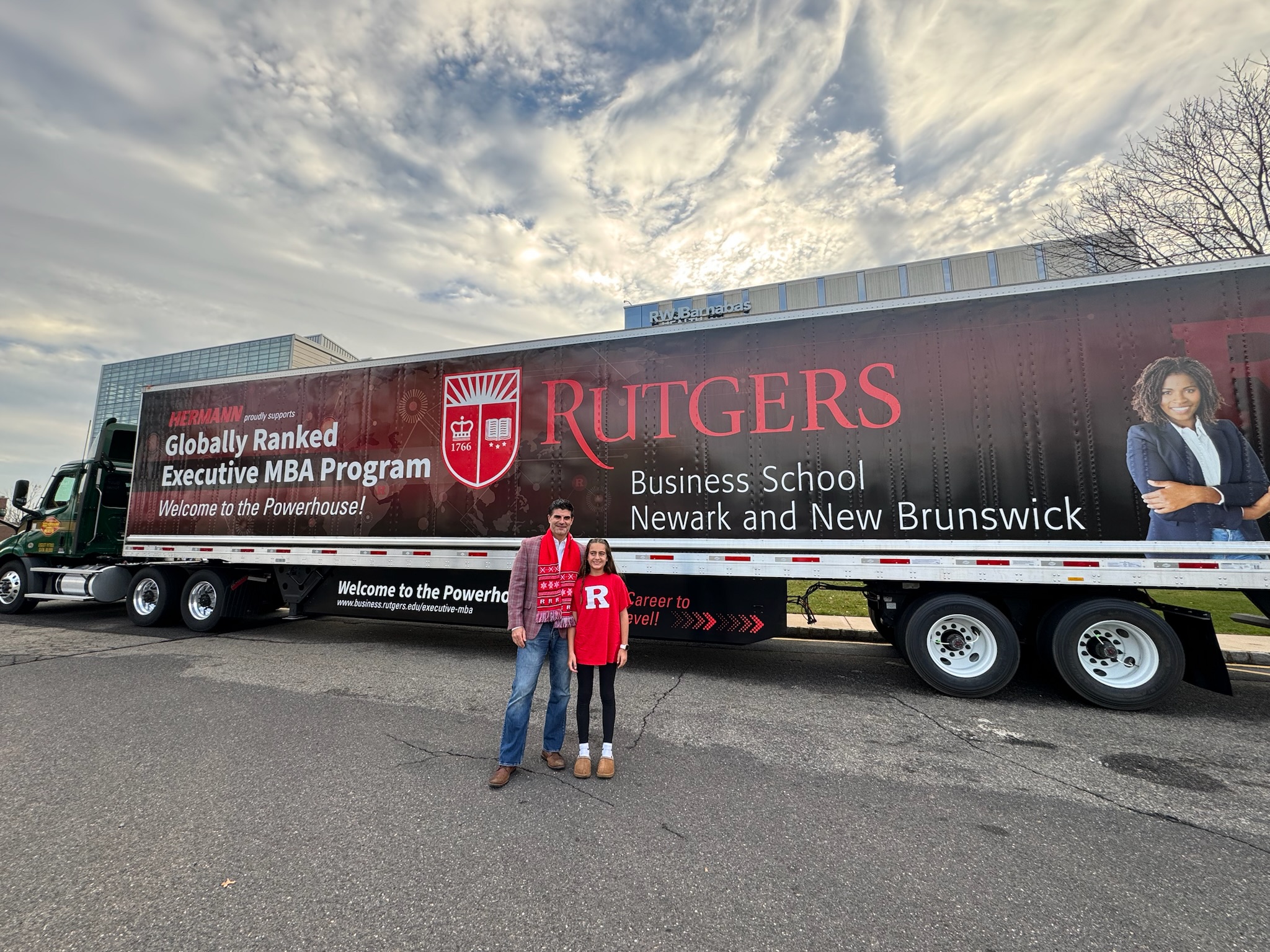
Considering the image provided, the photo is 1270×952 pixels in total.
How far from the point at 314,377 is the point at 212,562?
11.2ft

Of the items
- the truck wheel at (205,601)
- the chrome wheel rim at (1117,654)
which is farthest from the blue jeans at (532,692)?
the truck wheel at (205,601)

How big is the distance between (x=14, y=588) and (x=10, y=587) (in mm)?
141

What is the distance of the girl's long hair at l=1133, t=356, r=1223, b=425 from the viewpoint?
4.93 m

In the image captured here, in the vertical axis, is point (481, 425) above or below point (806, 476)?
above

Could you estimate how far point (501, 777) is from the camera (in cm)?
354

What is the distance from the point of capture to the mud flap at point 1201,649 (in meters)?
4.94

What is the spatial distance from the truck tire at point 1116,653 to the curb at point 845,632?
7.08 feet

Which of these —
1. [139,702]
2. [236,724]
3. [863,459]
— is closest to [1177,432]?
[863,459]

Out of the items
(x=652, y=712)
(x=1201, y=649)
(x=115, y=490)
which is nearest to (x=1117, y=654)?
(x=1201, y=649)

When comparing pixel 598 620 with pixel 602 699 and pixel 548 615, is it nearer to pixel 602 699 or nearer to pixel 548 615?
pixel 548 615

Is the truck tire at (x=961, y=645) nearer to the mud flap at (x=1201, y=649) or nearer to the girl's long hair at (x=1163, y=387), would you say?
the mud flap at (x=1201, y=649)

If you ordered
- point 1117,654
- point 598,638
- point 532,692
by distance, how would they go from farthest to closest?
point 1117,654
point 598,638
point 532,692

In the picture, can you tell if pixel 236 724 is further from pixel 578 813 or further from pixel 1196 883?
pixel 1196 883

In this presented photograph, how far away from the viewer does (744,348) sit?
20.5ft
